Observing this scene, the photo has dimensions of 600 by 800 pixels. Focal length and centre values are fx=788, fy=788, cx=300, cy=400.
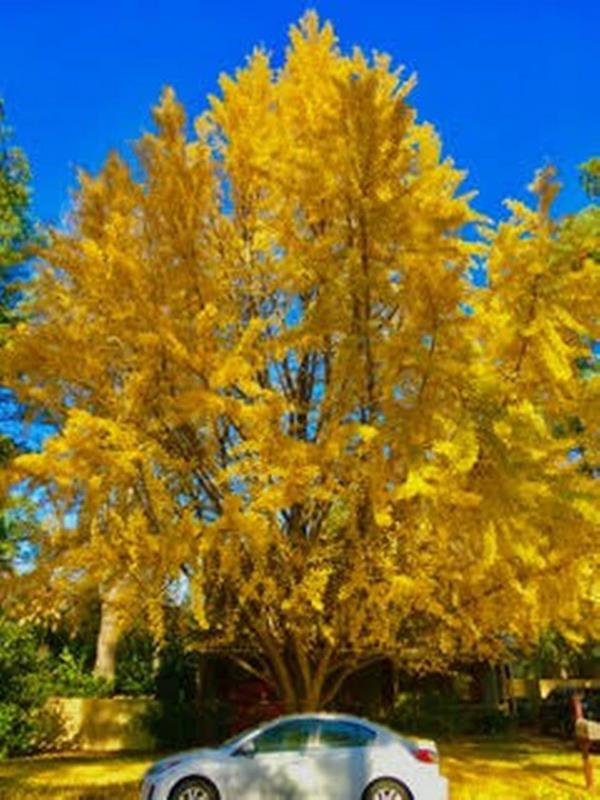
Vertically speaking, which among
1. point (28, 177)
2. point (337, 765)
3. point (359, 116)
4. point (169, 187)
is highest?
point (28, 177)

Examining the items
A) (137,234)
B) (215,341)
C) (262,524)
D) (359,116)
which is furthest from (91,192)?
(262,524)

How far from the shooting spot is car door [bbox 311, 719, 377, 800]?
27.5 ft

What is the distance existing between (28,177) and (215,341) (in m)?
9.70

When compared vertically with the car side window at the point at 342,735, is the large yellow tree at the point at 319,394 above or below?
above

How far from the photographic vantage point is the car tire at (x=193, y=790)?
838cm

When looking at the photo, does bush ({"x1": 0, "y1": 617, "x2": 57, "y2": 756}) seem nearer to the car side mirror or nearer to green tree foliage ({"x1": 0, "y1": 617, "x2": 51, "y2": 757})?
green tree foliage ({"x1": 0, "y1": 617, "x2": 51, "y2": 757})

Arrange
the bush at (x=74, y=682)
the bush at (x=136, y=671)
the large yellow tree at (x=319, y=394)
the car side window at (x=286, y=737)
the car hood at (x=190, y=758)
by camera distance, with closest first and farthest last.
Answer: the large yellow tree at (x=319, y=394)
the car hood at (x=190, y=758)
the car side window at (x=286, y=737)
the bush at (x=74, y=682)
the bush at (x=136, y=671)

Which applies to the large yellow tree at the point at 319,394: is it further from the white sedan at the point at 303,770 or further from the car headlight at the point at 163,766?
the car headlight at the point at 163,766

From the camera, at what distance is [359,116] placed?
7.36m

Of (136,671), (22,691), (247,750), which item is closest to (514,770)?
(247,750)

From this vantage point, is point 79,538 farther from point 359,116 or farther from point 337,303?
point 359,116

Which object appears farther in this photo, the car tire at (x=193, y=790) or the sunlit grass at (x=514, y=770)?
the sunlit grass at (x=514, y=770)

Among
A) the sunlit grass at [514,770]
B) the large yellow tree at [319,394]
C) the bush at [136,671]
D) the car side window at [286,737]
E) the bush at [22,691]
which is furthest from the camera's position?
the bush at [136,671]

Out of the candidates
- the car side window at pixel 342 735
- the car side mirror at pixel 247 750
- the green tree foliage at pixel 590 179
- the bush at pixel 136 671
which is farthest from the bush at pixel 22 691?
the green tree foliage at pixel 590 179
